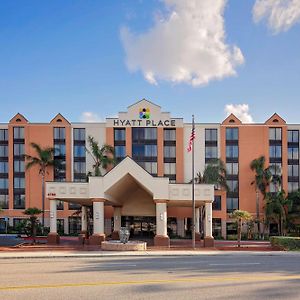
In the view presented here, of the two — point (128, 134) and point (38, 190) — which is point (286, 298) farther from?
point (38, 190)

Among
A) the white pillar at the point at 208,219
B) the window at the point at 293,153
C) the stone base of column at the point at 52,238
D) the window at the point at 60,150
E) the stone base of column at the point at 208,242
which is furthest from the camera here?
the window at the point at 60,150

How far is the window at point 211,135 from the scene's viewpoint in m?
59.1

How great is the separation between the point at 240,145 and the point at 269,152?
4.51 m

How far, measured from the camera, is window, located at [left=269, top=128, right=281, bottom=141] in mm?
58750

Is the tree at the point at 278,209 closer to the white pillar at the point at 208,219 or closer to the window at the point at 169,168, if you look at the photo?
the window at the point at 169,168

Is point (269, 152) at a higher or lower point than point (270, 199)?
higher

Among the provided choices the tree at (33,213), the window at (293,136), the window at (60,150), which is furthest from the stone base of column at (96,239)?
the window at (293,136)

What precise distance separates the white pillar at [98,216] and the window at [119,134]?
28907 mm

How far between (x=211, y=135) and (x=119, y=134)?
558 inches

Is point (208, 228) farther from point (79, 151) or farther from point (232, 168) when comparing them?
point (79, 151)

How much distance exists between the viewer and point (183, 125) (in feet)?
194

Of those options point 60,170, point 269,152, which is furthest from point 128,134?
point 269,152

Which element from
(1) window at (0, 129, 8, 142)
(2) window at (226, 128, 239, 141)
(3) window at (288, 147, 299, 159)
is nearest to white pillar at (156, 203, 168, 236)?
(2) window at (226, 128, 239, 141)

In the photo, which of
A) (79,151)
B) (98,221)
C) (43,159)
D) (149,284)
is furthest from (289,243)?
(79,151)
